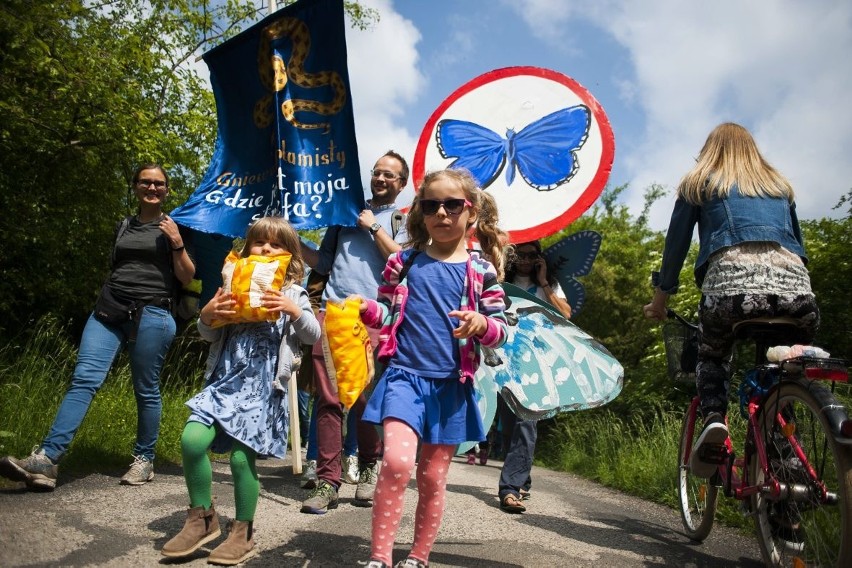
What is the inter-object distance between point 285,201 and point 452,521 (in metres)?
2.36

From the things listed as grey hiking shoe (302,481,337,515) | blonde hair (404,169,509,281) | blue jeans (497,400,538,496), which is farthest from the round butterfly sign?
grey hiking shoe (302,481,337,515)

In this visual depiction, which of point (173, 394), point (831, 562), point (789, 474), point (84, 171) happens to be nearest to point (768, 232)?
point (789, 474)

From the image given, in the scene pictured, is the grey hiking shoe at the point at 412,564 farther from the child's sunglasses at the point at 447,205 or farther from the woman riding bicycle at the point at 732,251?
the woman riding bicycle at the point at 732,251

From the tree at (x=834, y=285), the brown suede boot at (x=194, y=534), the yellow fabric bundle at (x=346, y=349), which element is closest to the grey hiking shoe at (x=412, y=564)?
the yellow fabric bundle at (x=346, y=349)

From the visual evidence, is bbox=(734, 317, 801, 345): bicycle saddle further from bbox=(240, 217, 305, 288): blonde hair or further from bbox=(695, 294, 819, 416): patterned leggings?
bbox=(240, 217, 305, 288): blonde hair

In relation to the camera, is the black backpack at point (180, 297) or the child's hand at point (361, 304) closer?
the child's hand at point (361, 304)

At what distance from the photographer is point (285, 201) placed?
4801mm

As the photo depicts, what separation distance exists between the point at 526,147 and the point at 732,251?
6.73ft

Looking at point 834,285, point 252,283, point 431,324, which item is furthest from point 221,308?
point 834,285

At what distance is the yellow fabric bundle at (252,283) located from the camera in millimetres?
3043

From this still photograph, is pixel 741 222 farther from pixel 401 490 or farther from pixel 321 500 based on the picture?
pixel 321 500

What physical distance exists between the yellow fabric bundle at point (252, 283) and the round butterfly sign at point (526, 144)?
1.88 metres

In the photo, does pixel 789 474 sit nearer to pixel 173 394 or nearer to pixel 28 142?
pixel 173 394

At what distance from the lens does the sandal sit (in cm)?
431
